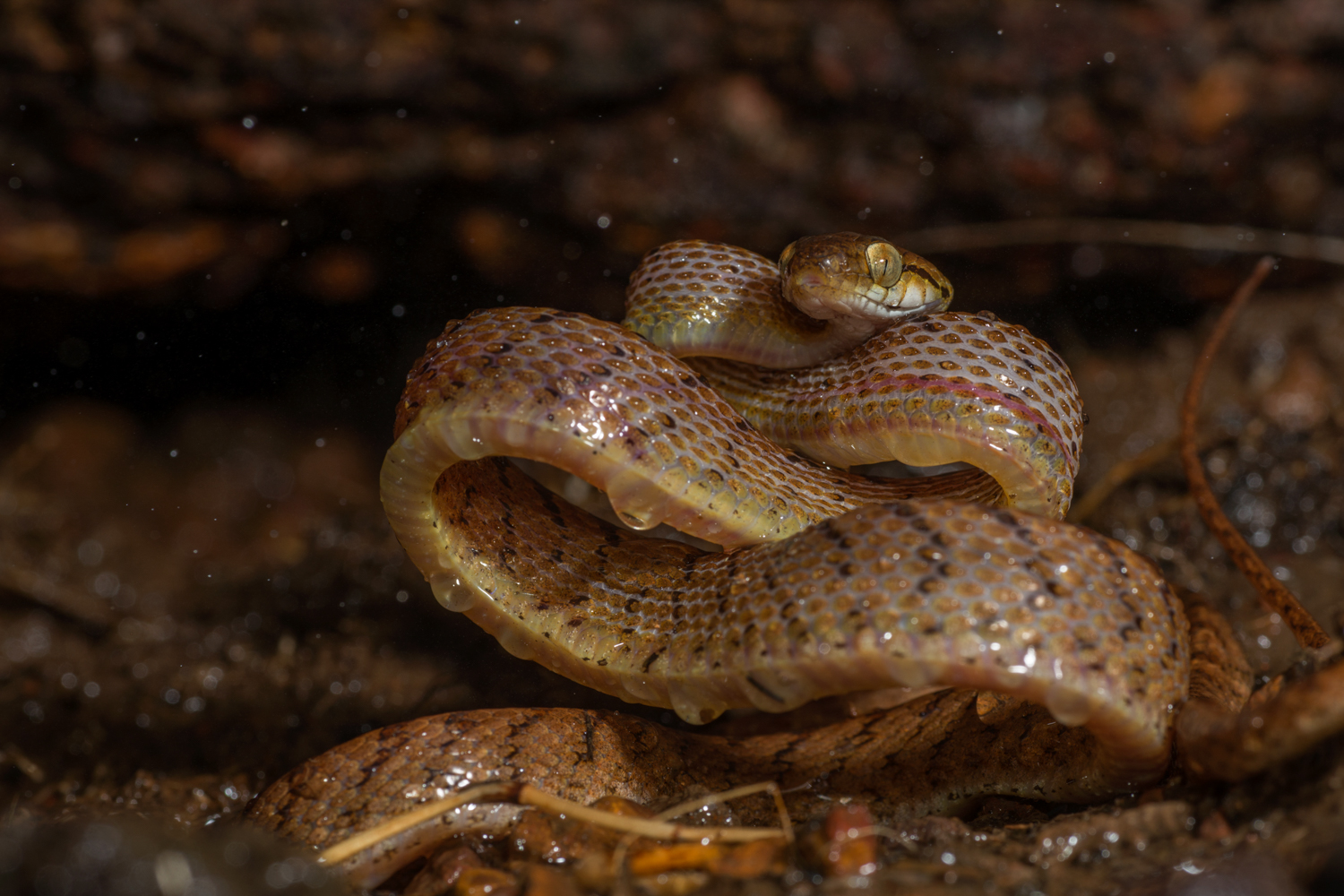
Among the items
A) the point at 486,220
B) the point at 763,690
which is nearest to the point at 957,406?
the point at 763,690

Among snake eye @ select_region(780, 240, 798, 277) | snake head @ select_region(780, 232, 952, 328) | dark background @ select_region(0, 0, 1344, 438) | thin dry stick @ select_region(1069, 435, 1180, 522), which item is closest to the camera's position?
snake head @ select_region(780, 232, 952, 328)

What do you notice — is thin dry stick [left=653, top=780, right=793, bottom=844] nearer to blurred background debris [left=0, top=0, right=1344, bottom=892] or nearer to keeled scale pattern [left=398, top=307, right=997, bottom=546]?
keeled scale pattern [left=398, top=307, right=997, bottom=546]

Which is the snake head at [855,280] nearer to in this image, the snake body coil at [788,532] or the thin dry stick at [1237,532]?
the snake body coil at [788,532]

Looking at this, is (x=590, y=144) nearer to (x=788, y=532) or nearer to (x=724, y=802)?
(x=788, y=532)

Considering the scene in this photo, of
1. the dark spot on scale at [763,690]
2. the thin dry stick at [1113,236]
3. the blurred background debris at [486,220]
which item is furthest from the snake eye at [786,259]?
the thin dry stick at [1113,236]

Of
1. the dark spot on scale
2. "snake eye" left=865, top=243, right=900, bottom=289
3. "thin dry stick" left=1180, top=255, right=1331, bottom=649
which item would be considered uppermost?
"snake eye" left=865, top=243, right=900, bottom=289

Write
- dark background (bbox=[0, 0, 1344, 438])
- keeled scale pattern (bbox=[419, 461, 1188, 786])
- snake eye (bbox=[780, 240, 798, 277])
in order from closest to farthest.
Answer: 1. keeled scale pattern (bbox=[419, 461, 1188, 786])
2. snake eye (bbox=[780, 240, 798, 277])
3. dark background (bbox=[0, 0, 1344, 438])

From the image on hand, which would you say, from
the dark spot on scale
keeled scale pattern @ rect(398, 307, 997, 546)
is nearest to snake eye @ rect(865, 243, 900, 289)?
keeled scale pattern @ rect(398, 307, 997, 546)
